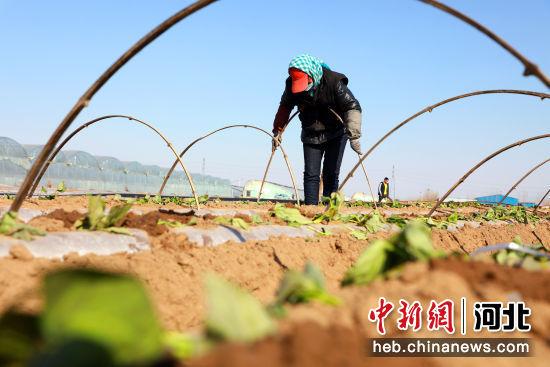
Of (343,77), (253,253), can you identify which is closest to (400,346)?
(253,253)

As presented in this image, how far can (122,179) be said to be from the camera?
2705cm

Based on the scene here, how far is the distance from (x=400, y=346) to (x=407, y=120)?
522 cm

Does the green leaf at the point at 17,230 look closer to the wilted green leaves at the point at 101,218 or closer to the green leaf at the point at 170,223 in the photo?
the wilted green leaves at the point at 101,218

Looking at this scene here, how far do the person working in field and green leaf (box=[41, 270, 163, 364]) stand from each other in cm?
605

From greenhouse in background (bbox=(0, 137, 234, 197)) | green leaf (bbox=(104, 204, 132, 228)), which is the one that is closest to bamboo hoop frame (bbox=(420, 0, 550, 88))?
green leaf (bbox=(104, 204, 132, 228))

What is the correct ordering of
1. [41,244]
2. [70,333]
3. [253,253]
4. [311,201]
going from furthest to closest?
[311,201] → [253,253] → [41,244] → [70,333]

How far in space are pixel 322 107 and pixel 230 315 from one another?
665 centimetres

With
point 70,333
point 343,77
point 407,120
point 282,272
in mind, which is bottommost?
point 282,272

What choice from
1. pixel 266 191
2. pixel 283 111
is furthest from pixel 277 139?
pixel 266 191

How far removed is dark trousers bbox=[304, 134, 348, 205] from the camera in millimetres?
7535

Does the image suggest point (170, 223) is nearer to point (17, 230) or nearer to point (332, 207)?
point (17, 230)

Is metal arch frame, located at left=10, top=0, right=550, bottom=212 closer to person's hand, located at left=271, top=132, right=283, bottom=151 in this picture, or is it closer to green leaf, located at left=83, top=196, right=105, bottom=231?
green leaf, located at left=83, top=196, right=105, bottom=231

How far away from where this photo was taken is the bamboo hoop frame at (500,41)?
247 centimetres

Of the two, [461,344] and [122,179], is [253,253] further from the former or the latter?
[122,179]
